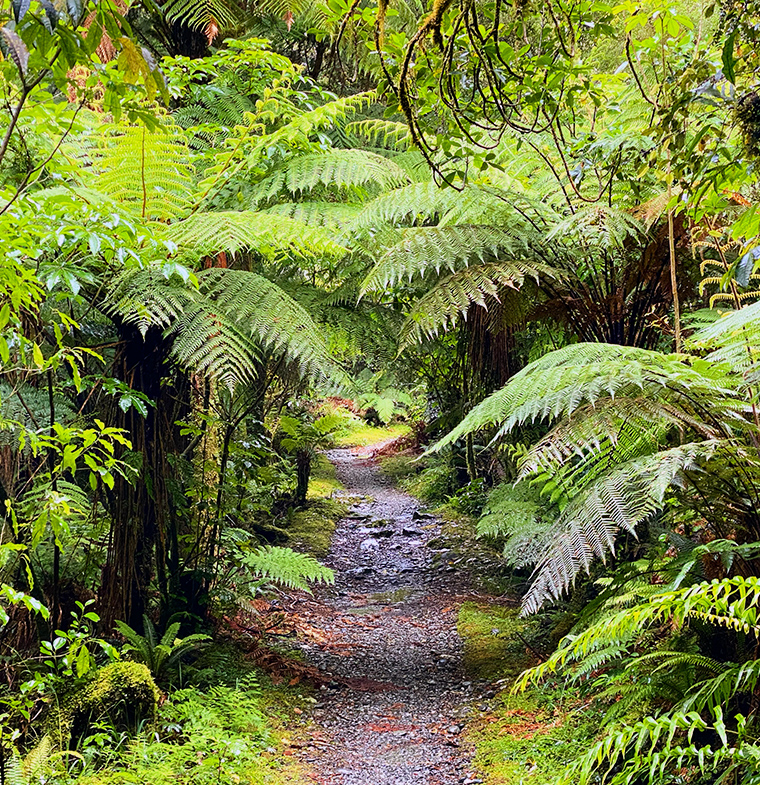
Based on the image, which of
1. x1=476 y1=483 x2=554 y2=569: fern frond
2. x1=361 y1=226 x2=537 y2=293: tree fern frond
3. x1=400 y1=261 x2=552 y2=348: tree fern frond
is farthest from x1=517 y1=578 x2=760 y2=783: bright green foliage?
x1=361 y1=226 x2=537 y2=293: tree fern frond

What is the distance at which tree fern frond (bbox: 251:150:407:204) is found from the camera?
3445 mm

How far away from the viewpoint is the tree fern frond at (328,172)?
136 inches

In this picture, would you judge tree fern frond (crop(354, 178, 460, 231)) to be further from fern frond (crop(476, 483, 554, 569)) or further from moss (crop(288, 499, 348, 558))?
moss (crop(288, 499, 348, 558))

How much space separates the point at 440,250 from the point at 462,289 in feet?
0.70

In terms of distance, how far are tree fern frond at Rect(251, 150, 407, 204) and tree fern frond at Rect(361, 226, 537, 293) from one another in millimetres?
394

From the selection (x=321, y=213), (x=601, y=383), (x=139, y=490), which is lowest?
(x=139, y=490)

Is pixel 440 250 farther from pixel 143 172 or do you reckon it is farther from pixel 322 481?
pixel 322 481

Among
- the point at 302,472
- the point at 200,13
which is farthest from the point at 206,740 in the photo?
the point at 302,472

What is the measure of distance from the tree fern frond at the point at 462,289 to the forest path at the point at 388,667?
1868 mm

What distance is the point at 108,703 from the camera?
268 cm

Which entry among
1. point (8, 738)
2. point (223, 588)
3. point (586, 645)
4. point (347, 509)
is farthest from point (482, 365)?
point (347, 509)

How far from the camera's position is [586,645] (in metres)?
2.06

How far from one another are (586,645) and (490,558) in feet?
14.1

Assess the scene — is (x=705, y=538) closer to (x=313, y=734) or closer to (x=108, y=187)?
(x=313, y=734)
